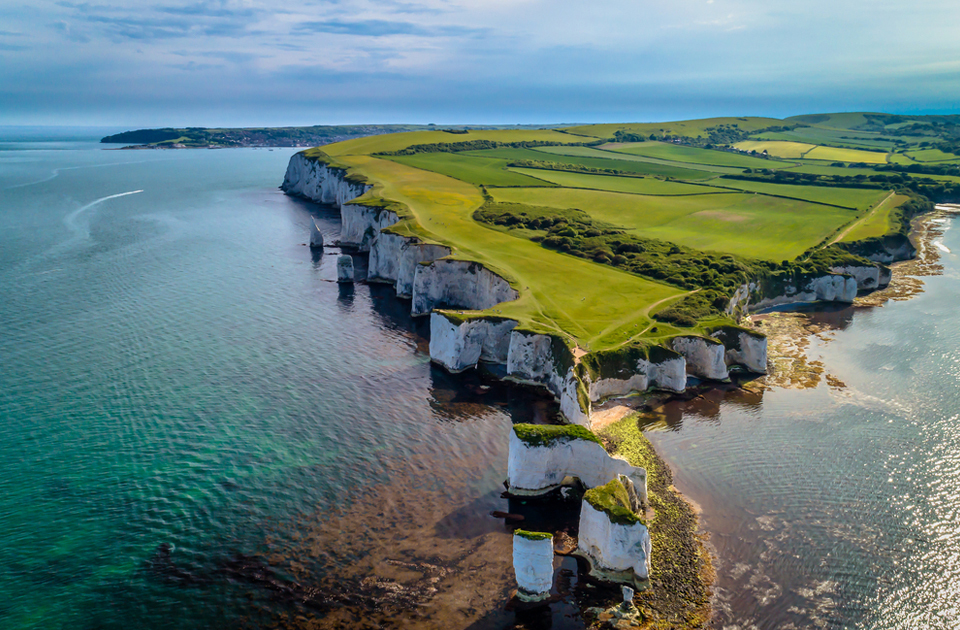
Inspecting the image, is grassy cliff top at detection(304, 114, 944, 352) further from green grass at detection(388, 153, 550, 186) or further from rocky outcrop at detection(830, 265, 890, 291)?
rocky outcrop at detection(830, 265, 890, 291)

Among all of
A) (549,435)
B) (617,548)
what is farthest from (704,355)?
(617,548)

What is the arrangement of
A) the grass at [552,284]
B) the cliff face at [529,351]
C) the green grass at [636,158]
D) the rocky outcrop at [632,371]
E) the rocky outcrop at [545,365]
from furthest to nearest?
1. the green grass at [636,158]
2. the grass at [552,284]
3. the cliff face at [529,351]
4. the rocky outcrop at [632,371]
5. the rocky outcrop at [545,365]

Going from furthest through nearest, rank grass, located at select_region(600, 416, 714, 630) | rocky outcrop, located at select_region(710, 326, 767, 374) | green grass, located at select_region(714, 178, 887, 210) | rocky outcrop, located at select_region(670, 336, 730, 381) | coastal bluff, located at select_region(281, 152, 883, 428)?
green grass, located at select_region(714, 178, 887, 210), rocky outcrop, located at select_region(710, 326, 767, 374), rocky outcrop, located at select_region(670, 336, 730, 381), coastal bluff, located at select_region(281, 152, 883, 428), grass, located at select_region(600, 416, 714, 630)

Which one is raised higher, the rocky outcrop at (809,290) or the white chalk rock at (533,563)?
the rocky outcrop at (809,290)

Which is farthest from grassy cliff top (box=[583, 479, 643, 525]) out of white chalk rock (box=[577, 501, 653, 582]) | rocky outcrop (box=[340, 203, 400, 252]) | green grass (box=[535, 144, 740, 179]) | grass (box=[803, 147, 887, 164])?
grass (box=[803, 147, 887, 164])

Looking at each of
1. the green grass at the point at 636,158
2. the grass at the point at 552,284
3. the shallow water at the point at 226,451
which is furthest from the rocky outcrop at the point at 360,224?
the green grass at the point at 636,158

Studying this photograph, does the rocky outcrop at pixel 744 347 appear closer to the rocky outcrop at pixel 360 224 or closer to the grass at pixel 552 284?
the grass at pixel 552 284
